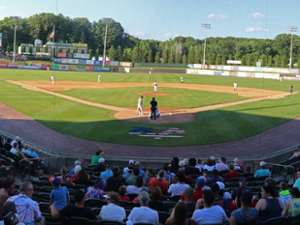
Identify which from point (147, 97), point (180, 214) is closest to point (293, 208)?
point (180, 214)

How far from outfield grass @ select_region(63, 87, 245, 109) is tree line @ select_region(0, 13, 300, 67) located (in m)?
71.8

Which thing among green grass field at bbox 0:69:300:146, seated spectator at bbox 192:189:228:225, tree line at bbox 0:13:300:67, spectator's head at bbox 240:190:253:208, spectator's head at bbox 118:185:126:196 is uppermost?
tree line at bbox 0:13:300:67

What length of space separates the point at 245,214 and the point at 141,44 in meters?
126

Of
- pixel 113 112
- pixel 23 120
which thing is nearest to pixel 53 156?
pixel 23 120

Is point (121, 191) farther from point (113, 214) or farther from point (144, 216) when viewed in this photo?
point (144, 216)

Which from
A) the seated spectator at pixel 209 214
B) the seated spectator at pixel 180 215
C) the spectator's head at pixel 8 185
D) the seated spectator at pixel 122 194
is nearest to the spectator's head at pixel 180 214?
the seated spectator at pixel 180 215

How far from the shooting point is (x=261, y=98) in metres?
48.6

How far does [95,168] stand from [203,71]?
3480 inches

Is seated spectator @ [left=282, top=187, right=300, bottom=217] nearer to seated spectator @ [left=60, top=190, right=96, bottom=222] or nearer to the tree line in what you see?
seated spectator @ [left=60, top=190, right=96, bottom=222]

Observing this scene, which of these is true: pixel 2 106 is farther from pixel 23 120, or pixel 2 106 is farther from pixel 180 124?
pixel 180 124

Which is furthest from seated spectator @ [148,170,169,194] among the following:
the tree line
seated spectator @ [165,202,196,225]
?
the tree line

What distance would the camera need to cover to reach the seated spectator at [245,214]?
8047 millimetres

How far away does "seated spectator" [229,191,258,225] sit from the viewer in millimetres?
8047

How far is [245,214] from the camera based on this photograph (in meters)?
8.13
